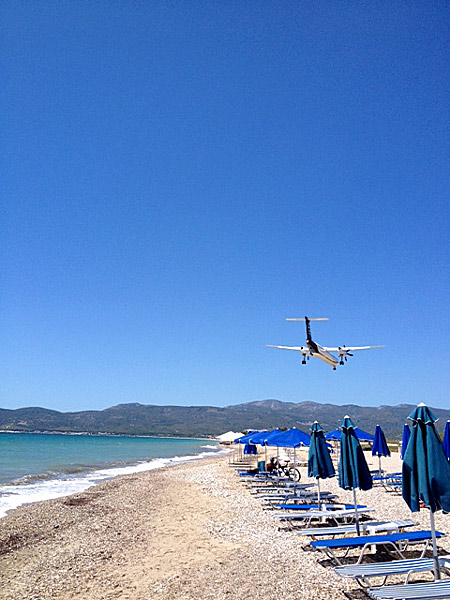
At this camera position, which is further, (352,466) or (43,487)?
(43,487)

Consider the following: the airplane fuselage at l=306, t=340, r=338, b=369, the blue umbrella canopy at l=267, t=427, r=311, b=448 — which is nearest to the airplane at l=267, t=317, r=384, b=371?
the airplane fuselage at l=306, t=340, r=338, b=369

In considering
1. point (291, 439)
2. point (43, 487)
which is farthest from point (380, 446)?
point (43, 487)

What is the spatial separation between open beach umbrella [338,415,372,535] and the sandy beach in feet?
5.06

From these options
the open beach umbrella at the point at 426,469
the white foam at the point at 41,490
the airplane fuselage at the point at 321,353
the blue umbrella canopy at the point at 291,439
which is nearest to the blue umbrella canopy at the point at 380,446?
the blue umbrella canopy at the point at 291,439

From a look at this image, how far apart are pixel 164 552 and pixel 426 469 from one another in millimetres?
A: 5528

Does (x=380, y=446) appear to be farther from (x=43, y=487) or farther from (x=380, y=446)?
(x=43, y=487)

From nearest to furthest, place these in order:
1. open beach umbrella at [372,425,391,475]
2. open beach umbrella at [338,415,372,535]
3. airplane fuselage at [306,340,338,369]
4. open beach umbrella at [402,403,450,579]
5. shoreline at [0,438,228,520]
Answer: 1. open beach umbrella at [402,403,450,579]
2. open beach umbrella at [338,415,372,535]
3. open beach umbrella at [372,425,391,475]
4. shoreline at [0,438,228,520]
5. airplane fuselage at [306,340,338,369]

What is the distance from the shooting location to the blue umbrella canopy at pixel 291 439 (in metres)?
15.0

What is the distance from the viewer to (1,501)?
17.4m

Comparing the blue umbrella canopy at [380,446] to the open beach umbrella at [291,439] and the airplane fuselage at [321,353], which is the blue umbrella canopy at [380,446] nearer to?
the open beach umbrella at [291,439]

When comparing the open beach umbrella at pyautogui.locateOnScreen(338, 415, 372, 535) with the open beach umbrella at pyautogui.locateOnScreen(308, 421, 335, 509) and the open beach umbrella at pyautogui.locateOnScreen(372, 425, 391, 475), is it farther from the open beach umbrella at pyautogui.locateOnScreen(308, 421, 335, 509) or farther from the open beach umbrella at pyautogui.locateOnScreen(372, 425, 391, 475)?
the open beach umbrella at pyautogui.locateOnScreen(372, 425, 391, 475)

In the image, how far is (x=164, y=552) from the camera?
8.73m

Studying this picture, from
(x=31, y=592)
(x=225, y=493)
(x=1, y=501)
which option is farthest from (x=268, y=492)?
(x=31, y=592)

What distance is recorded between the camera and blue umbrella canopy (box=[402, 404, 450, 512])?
5.77 metres
